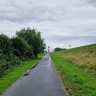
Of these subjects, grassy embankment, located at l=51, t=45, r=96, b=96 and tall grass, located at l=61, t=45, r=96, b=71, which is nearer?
grassy embankment, located at l=51, t=45, r=96, b=96

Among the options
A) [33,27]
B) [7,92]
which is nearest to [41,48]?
[33,27]

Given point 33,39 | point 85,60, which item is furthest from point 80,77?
point 33,39

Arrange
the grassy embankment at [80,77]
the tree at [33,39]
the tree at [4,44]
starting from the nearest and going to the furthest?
the grassy embankment at [80,77], the tree at [4,44], the tree at [33,39]

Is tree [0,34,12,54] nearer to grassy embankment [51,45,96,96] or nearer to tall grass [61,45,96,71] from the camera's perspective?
grassy embankment [51,45,96,96]

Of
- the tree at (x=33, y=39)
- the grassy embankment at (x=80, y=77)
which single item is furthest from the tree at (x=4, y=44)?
the tree at (x=33, y=39)

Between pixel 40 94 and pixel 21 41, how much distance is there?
19988 millimetres

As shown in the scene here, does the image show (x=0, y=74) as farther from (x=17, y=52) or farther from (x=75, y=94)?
(x=17, y=52)

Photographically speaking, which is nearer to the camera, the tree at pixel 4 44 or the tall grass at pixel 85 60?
the tall grass at pixel 85 60

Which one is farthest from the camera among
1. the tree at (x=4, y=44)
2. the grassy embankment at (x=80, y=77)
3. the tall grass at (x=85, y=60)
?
the tree at (x=4, y=44)

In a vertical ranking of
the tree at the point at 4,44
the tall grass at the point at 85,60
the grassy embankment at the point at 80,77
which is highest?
the tree at the point at 4,44

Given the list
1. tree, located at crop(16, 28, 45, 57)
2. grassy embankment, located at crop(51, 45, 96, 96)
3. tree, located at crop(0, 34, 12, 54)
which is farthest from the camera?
tree, located at crop(16, 28, 45, 57)

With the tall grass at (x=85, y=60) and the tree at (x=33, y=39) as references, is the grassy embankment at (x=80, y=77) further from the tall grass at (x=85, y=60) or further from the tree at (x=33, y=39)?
the tree at (x=33, y=39)

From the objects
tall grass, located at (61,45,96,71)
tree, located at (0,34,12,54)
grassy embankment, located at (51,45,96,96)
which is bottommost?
grassy embankment, located at (51,45,96,96)

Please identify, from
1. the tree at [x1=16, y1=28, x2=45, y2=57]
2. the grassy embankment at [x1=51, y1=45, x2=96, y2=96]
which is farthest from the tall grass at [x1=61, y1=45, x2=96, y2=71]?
the tree at [x1=16, y1=28, x2=45, y2=57]
